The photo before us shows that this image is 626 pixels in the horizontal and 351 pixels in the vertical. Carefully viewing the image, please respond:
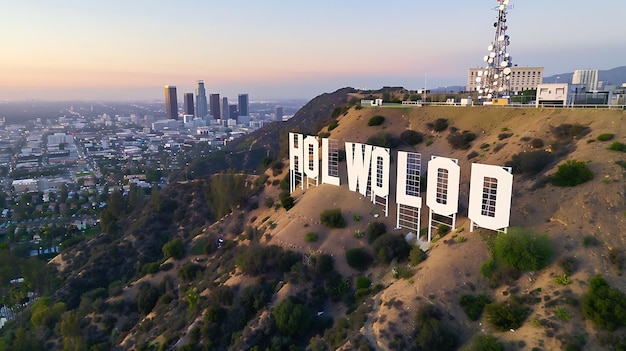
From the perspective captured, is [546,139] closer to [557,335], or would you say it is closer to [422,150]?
[422,150]

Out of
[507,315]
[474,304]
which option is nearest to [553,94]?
[474,304]

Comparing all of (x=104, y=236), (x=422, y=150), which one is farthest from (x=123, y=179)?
(x=422, y=150)

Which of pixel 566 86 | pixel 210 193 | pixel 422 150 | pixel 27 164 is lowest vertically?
pixel 27 164

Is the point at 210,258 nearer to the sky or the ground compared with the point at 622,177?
nearer to the ground

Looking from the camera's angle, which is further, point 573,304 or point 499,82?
point 499,82

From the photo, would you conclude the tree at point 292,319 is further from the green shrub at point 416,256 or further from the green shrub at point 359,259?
the green shrub at point 416,256

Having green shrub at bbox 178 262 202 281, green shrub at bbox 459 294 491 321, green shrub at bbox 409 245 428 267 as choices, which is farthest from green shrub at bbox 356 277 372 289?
green shrub at bbox 178 262 202 281
